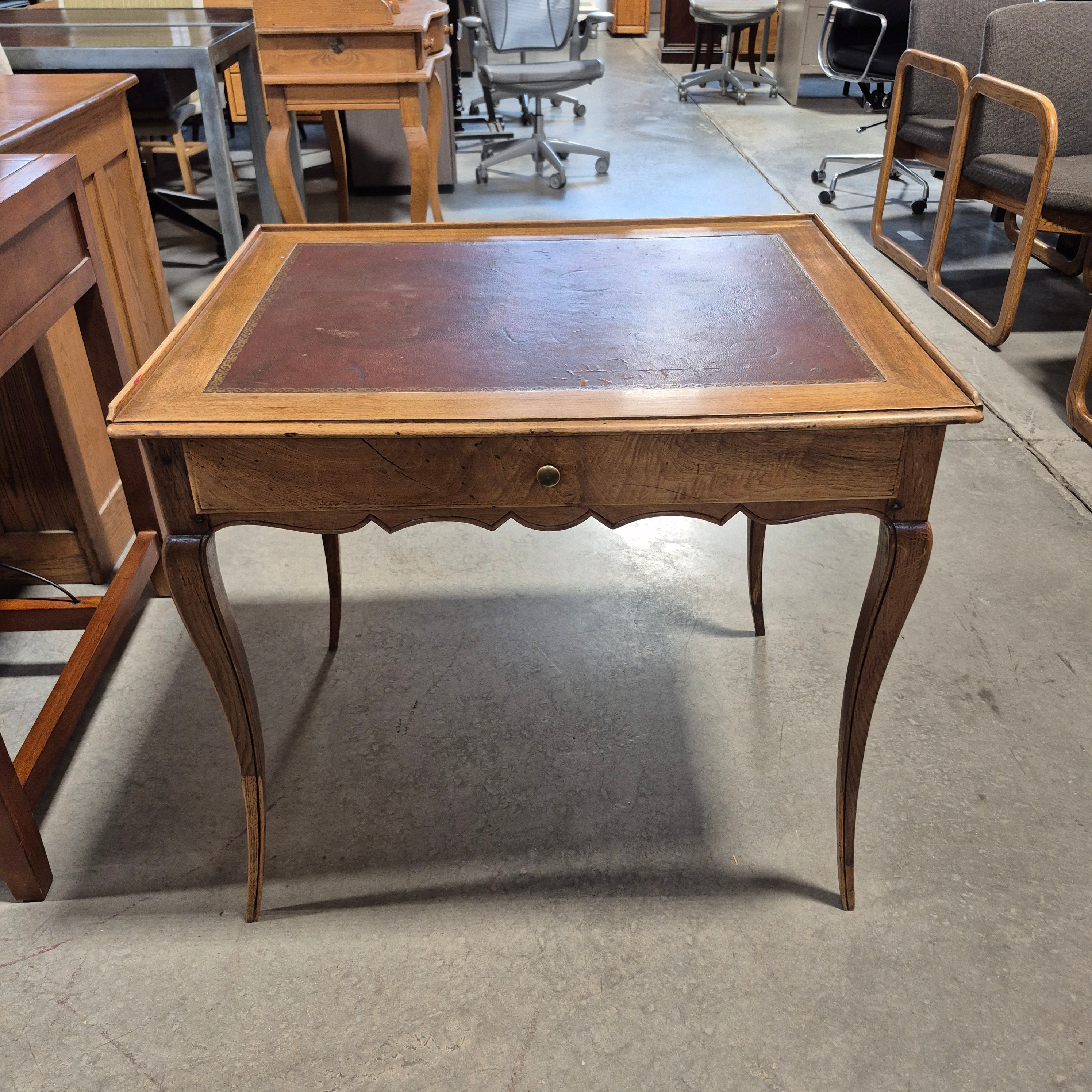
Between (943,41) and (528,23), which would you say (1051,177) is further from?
(528,23)

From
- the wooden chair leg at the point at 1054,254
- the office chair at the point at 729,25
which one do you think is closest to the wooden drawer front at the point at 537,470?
the wooden chair leg at the point at 1054,254

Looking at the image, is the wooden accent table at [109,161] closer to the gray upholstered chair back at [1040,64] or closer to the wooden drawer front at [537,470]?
the wooden drawer front at [537,470]

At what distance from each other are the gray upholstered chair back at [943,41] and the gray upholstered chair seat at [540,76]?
151 centimetres

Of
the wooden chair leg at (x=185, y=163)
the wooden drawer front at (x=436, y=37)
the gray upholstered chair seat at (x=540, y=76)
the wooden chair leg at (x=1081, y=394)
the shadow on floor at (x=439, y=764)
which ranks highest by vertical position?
the wooden drawer front at (x=436, y=37)

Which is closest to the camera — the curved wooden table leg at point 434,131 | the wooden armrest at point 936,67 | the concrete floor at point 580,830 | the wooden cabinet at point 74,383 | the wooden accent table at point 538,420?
the wooden accent table at point 538,420

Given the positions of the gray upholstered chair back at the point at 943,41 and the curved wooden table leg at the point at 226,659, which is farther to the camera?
the gray upholstered chair back at the point at 943,41

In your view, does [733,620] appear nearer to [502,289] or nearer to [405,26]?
[502,289]

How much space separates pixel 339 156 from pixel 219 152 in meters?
1.28

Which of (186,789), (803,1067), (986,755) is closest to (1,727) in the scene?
(186,789)

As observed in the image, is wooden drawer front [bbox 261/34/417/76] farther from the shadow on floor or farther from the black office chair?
the black office chair

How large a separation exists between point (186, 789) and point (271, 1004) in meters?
0.45

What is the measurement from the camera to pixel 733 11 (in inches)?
251

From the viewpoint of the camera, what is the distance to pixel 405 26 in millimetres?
3127

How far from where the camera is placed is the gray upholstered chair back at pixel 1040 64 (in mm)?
3154
